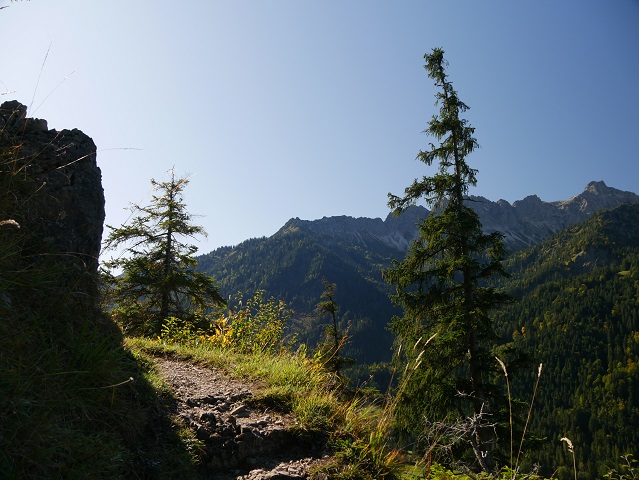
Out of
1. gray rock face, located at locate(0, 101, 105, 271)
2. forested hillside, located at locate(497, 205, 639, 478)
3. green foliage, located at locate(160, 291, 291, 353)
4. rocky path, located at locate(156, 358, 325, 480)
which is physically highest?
gray rock face, located at locate(0, 101, 105, 271)

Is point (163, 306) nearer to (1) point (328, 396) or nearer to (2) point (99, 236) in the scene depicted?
(2) point (99, 236)

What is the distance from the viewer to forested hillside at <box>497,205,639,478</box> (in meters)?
111

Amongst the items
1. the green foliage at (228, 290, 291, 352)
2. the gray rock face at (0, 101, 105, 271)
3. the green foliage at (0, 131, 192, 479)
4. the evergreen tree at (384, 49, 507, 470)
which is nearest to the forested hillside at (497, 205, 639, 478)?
the evergreen tree at (384, 49, 507, 470)

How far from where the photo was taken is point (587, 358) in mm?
136500

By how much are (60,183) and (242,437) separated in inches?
128

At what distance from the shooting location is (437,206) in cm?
1262

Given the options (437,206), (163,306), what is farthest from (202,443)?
(163,306)

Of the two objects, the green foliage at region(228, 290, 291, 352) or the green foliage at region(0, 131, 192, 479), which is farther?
the green foliage at region(228, 290, 291, 352)

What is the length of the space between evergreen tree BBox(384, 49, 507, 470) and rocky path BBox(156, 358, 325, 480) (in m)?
6.20

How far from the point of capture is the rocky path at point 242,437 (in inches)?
130

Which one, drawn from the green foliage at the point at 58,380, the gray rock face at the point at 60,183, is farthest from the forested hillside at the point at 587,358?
the gray rock face at the point at 60,183

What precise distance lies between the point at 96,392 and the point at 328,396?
2.43m

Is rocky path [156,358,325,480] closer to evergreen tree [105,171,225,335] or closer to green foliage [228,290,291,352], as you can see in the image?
green foliage [228,290,291,352]

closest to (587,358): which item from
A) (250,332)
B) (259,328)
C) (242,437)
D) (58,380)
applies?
(259,328)
